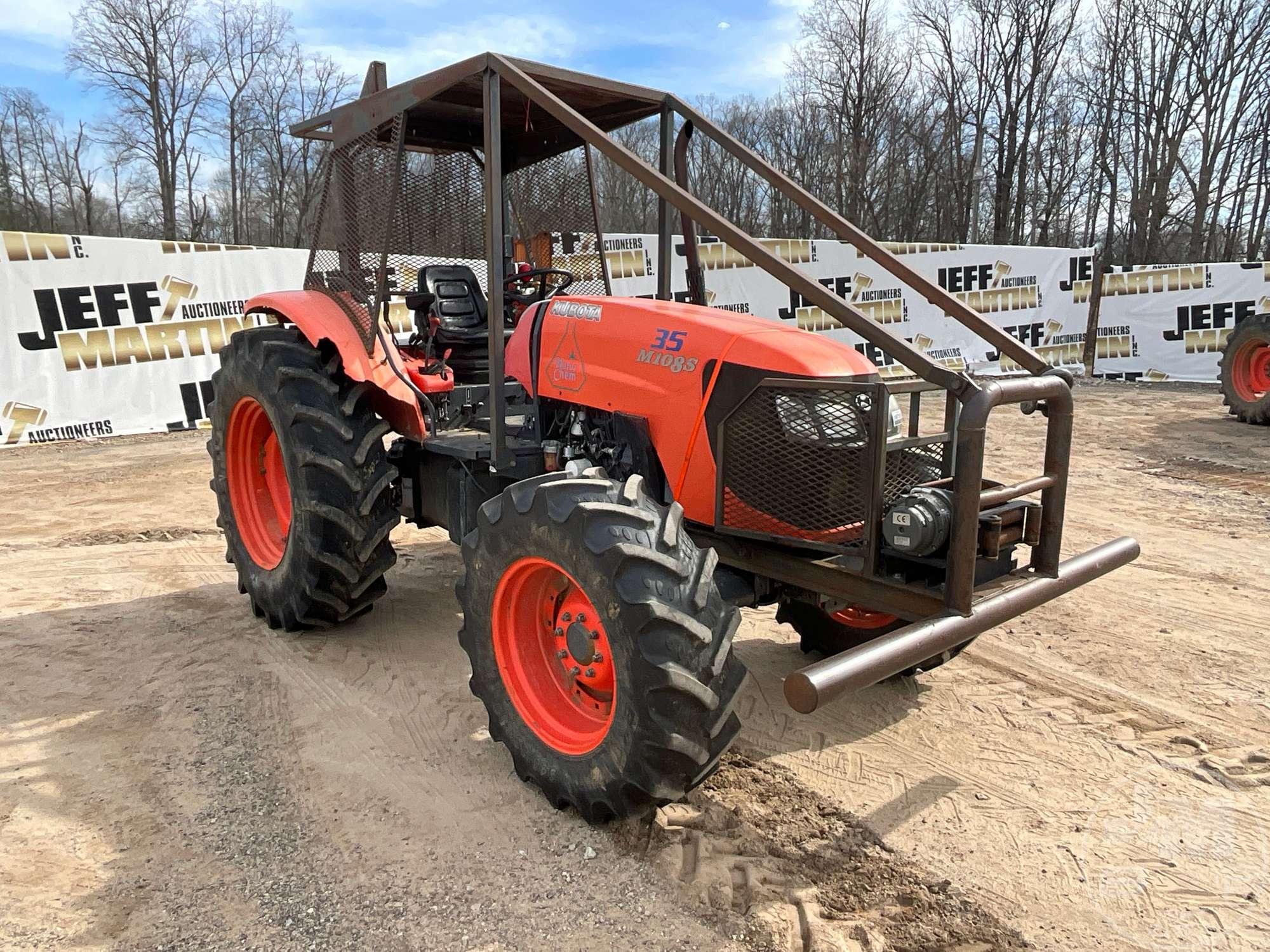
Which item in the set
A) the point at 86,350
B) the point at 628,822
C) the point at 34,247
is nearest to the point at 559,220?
the point at 628,822

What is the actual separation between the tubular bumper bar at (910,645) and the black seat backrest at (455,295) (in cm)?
269

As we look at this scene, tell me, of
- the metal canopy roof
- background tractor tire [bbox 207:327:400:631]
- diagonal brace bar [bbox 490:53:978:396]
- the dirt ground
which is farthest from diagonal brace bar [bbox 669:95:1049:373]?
background tractor tire [bbox 207:327:400:631]

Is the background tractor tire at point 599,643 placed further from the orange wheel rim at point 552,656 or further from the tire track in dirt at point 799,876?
the tire track in dirt at point 799,876

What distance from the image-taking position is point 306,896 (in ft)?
7.68

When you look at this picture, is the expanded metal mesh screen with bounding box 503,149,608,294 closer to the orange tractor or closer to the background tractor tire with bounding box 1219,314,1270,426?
the orange tractor

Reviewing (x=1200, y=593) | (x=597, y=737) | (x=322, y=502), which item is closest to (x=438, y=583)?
(x=322, y=502)

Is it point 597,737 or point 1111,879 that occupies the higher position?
point 597,737

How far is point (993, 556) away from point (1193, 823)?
1039 millimetres

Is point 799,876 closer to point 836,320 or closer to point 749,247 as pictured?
point 836,320

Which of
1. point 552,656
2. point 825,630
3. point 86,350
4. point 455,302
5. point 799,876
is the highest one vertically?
point 455,302

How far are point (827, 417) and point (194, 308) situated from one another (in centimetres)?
951

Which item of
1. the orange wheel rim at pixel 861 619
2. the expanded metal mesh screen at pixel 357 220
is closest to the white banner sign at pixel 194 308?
the expanded metal mesh screen at pixel 357 220

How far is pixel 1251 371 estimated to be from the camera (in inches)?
418

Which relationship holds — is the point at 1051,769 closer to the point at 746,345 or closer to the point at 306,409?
the point at 746,345
